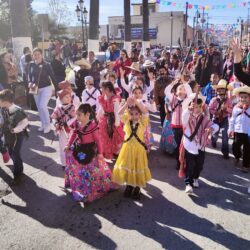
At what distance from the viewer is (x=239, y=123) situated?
5.81 metres

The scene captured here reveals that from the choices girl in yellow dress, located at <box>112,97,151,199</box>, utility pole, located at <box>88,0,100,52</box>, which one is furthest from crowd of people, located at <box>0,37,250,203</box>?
utility pole, located at <box>88,0,100,52</box>

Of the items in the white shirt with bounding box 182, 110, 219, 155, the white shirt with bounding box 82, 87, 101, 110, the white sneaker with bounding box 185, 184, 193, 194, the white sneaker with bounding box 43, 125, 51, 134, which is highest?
the white shirt with bounding box 82, 87, 101, 110

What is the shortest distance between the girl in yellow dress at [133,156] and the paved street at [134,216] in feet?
0.99

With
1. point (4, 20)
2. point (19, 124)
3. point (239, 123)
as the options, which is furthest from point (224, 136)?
point (4, 20)

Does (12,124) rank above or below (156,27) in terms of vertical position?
below

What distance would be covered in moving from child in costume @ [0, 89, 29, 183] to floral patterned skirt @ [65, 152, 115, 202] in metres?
1.08

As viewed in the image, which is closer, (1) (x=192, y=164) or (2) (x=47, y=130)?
(1) (x=192, y=164)

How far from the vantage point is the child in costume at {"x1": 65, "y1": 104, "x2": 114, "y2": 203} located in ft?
15.3

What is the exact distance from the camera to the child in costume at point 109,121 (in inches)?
238

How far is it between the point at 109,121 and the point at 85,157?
1.72 metres

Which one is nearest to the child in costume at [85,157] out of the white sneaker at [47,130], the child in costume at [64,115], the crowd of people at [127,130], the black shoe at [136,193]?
the crowd of people at [127,130]

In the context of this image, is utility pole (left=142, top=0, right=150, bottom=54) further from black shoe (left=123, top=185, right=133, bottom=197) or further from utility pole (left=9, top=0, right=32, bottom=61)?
black shoe (left=123, top=185, right=133, bottom=197)

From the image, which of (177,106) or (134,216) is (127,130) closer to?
(134,216)

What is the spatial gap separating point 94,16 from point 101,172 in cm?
1162
